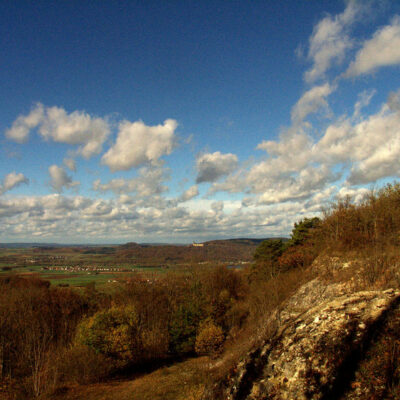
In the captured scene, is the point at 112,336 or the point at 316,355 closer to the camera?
the point at 316,355

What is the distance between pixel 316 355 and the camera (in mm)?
7555

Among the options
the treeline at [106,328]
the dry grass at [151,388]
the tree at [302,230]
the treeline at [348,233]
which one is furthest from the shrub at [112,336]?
the tree at [302,230]

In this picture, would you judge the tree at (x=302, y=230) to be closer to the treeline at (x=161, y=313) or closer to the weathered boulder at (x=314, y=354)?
the treeline at (x=161, y=313)

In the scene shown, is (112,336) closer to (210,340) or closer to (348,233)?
(210,340)

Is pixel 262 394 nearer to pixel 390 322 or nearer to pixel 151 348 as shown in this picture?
pixel 390 322

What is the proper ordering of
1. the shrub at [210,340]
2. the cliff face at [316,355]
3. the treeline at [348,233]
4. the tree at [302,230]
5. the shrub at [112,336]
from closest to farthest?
the cliff face at [316,355], the treeline at [348,233], the shrub at [112,336], the shrub at [210,340], the tree at [302,230]

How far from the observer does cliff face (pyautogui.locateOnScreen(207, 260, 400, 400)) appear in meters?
6.94

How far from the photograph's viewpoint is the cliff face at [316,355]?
6941 millimetres

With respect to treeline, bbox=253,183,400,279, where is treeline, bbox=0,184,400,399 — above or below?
below

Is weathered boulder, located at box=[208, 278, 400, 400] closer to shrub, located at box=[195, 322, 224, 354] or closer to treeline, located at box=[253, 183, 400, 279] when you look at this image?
treeline, located at box=[253, 183, 400, 279]

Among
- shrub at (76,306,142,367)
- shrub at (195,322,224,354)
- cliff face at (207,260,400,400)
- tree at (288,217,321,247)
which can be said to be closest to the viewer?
cliff face at (207,260,400,400)

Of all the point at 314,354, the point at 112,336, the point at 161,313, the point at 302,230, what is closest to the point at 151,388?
the point at 112,336

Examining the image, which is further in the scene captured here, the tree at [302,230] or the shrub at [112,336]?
the tree at [302,230]

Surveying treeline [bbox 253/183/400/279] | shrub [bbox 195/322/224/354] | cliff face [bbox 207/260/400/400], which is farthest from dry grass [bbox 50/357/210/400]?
treeline [bbox 253/183/400/279]
